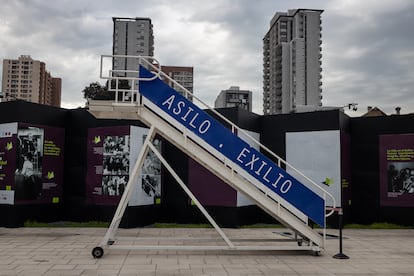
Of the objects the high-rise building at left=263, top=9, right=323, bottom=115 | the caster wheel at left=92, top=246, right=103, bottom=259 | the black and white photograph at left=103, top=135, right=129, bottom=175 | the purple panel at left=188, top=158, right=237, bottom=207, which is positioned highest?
the high-rise building at left=263, top=9, right=323, bottom=115

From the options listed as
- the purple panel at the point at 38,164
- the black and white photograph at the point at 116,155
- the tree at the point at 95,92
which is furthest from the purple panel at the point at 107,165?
the tree at the point at 95,92

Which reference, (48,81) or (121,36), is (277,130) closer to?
(48,81)

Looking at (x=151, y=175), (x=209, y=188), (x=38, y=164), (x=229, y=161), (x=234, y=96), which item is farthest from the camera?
(x=234, y=96)

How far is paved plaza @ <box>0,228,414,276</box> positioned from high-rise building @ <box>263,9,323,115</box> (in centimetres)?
9024

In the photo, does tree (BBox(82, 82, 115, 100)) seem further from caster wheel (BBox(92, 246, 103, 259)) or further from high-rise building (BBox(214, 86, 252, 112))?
high-rise building (BBox(214, 86, 252, 112))

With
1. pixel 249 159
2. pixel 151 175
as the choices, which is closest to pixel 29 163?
pixel 151 175

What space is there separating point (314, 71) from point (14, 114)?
94.9m

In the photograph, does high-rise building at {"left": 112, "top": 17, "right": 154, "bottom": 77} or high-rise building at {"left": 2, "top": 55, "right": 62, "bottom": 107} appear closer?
high-rise building at {"left": 2, "top": 55, "right": 62, "bottom": 107}

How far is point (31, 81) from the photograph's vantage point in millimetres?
96125

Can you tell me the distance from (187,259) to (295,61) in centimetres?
10128

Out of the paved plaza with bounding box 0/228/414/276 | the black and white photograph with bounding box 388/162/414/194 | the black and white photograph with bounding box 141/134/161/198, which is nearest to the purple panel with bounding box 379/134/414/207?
the black and white photograph with bounding box 388/162/414/194

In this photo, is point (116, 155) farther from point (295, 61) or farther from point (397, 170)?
point (295, 61)

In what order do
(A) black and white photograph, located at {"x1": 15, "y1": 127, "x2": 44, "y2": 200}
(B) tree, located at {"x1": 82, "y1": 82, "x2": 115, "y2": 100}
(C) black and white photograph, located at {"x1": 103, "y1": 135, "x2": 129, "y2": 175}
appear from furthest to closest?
1. (B) tree, located at {"x1": 82, "y1": 82, "x2": 115, "y2": 100}
2. (C) black and white photograph, located at {"x1": 103, "y1": 135, "x2": 129, "y2": 175}
3. (A) black and white photograph, located at {"x1": 15, "y1": 127, "x2": 44, "y2": 200}

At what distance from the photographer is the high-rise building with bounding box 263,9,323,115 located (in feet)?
334
